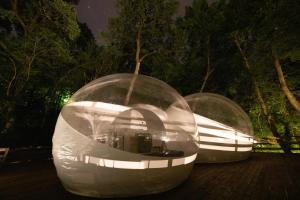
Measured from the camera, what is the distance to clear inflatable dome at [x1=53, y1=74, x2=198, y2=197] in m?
4.27

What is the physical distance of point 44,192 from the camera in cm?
484

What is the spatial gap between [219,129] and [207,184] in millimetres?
3106

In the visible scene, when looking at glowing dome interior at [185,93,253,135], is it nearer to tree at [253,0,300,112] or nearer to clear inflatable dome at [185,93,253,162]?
clear inflatable dome at [185,93,253,162]

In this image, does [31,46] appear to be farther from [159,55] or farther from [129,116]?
Answer: [159,55]

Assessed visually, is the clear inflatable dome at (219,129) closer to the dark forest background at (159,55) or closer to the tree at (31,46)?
the dark forest background at (159,55)

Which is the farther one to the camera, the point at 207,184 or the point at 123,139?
the point at 207,184

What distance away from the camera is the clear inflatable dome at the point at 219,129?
8305 millimetres

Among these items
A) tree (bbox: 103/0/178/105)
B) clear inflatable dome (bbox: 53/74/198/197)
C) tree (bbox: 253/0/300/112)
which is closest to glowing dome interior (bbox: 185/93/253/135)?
clear inflatable dome (bbox: 53/74/198/197)

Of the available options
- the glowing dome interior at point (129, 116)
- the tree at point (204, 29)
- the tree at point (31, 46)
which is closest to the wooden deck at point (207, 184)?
the glowing dome interior at point (129, 116)

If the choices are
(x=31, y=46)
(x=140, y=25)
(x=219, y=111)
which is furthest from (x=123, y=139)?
(x=140, y=25)

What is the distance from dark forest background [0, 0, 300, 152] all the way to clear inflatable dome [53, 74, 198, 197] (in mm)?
7442

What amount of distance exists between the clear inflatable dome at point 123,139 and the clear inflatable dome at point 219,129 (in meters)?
2.67

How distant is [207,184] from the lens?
18.5 ft

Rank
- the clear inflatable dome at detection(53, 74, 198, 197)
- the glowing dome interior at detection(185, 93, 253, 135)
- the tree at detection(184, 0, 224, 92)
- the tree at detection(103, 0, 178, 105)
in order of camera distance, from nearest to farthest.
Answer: the clear inflatable dome at detection(53, 74, 198, 197), the glowing dome interior at detection(185, 93, 253, 135), the tree at detection(103, 0, 178, 105), the tree at detection(184, 0, 224, 92)
